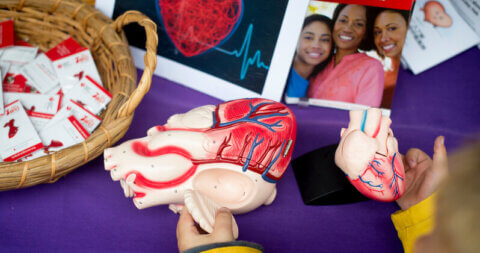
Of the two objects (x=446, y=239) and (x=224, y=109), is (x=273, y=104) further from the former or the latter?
(x=446, y=239)

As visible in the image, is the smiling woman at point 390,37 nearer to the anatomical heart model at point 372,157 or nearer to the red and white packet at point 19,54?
the anatomical heart model at point 372,157

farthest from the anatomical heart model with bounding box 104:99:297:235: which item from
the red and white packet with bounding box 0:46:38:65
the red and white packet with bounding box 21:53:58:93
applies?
the red and white packet with bounding box 0:46:38:65

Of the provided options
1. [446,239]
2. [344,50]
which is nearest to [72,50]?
[344,50]

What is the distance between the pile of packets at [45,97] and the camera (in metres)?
1.06

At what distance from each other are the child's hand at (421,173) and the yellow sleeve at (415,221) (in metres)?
0.07

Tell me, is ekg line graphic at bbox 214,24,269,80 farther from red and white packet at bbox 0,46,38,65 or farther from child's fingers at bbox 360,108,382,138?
red and white packet at bbox 0,46,38,65

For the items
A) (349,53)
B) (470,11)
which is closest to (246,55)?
(349,53)

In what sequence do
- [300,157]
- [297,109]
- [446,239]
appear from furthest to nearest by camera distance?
[297,109] → [300,157] → [446,239]

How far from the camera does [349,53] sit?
48.8 inches

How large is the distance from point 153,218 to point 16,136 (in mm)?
433

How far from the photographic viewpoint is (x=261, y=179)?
0.94 m

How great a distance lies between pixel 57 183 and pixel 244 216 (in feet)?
1.75

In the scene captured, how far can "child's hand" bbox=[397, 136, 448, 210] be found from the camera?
0.97 m

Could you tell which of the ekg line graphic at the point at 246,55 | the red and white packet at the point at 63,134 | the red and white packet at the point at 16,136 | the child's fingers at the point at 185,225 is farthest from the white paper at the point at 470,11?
the red and white packet at the point at 16,136
